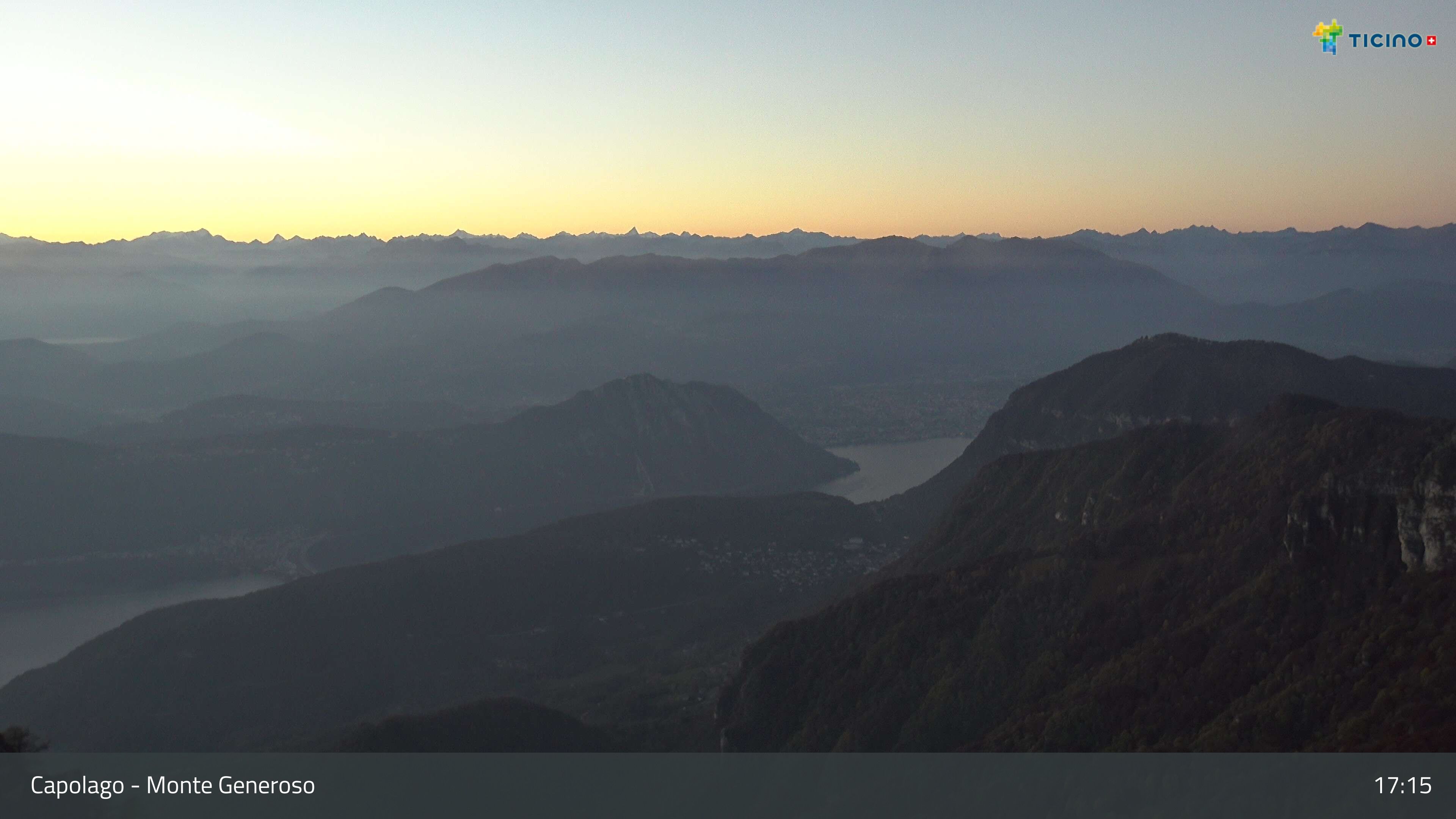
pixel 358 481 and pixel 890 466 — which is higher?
pixel 358 481

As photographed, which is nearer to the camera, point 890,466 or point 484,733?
point 484,733

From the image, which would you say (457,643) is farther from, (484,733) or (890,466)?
(890,466)

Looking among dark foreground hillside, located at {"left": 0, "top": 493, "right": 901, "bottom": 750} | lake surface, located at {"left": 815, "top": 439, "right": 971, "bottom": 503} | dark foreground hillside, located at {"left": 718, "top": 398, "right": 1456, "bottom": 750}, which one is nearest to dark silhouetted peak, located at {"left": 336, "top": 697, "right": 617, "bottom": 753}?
dark foreground hillside, located at {"left": 0, "top": 493, "right": 901, "bottom": 750}

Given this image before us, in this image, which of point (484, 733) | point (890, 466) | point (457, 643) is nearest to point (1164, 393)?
point (457, 643)

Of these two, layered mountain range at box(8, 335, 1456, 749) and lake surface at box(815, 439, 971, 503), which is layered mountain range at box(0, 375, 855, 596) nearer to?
lake surface at box(815, 439, 971, 503)

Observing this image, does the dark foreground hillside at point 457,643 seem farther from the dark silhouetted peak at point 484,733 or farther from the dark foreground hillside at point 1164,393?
the dark foreground hillside at point 1164,393
